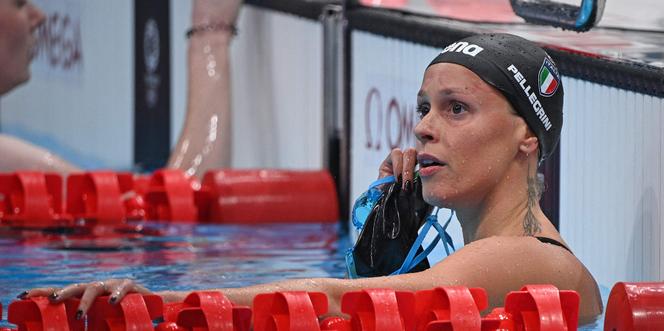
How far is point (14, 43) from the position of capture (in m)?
3.98

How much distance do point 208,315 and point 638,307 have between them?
93 centimetres

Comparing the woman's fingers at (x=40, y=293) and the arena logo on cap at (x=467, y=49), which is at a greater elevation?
the arena logo on cap at (x=467, y=49)

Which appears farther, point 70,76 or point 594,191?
point 70,76

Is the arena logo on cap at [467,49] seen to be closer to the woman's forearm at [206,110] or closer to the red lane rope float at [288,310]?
the red lane rope float at [288,310]

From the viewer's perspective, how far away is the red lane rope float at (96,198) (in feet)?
20.3

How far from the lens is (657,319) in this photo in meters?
2.91

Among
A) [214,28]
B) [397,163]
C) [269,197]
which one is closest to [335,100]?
[269,197]

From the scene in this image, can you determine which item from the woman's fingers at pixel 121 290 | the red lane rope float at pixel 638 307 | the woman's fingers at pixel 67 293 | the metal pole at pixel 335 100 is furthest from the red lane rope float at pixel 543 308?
the metal pole at pixel 335 100

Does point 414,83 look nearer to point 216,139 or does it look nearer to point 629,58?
point 629,58

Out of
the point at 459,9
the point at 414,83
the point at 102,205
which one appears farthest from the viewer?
the point at 102,205

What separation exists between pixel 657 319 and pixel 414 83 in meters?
2.55

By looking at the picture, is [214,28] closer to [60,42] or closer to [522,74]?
[60,42]

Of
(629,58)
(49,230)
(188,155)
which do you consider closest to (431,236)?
(629,58)

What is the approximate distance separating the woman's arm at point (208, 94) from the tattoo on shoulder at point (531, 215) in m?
4.15
